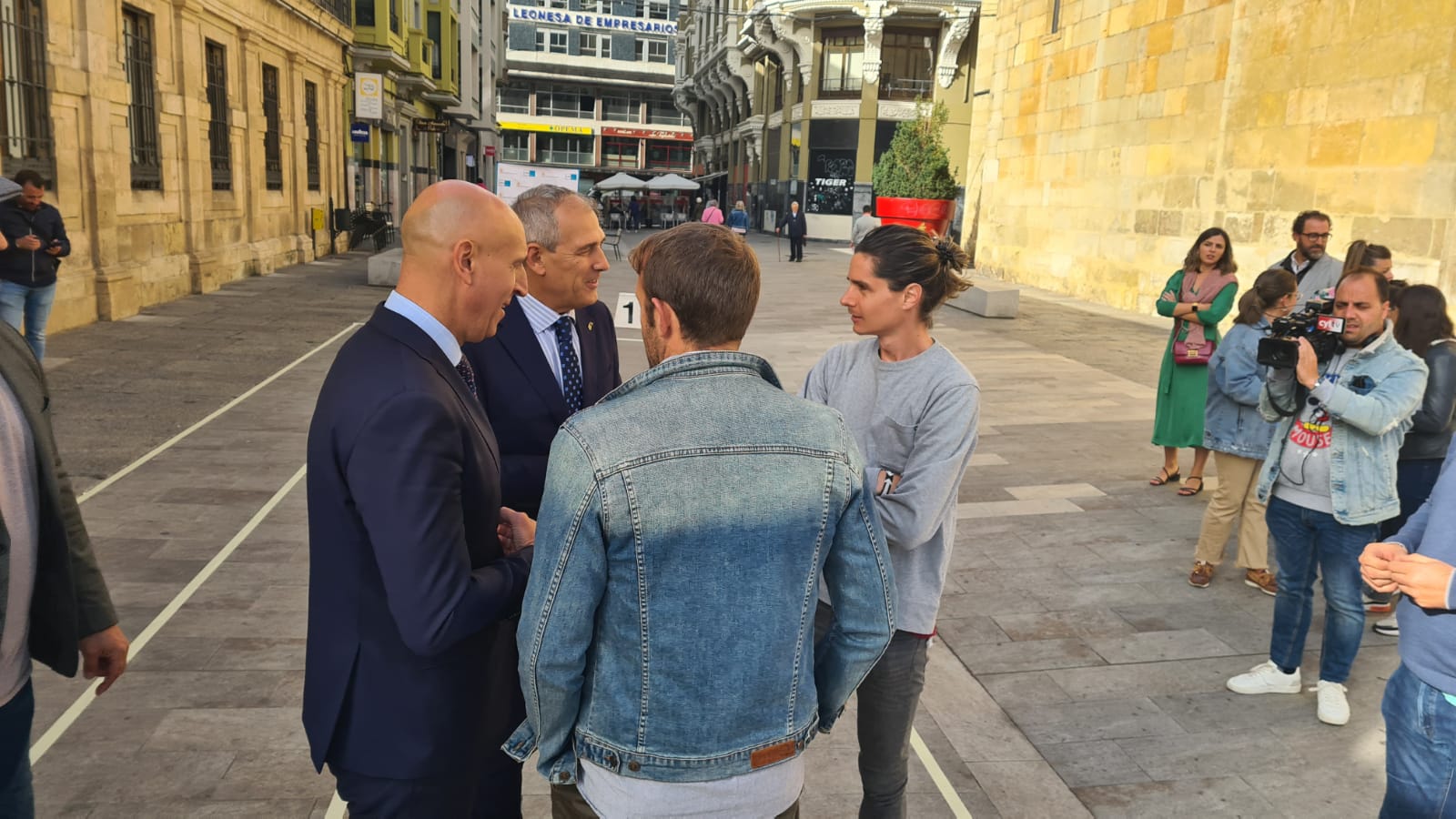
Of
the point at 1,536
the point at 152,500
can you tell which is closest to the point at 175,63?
the point at 152,500

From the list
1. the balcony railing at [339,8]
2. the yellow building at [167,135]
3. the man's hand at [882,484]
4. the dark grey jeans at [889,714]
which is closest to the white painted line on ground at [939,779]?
the dark grey jeans at [889,714]

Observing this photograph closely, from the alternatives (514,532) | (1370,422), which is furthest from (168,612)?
(1370,422)

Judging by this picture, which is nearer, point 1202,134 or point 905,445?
point 905,445

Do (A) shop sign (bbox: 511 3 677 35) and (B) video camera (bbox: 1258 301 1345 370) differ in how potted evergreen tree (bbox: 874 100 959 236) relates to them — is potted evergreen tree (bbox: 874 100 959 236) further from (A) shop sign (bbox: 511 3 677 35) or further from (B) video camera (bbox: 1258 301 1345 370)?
(A) shop sign (bbox: 511 3 677 35)

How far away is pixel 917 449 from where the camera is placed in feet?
9.21

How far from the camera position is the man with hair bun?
274cm

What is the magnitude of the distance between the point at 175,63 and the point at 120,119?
288 centimetres

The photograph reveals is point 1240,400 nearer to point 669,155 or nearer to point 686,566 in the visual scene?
point 686,566

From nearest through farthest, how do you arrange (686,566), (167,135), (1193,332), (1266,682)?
(686,566), (1266,682), (1193,332), (167,135)

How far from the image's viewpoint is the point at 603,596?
5.90 feet

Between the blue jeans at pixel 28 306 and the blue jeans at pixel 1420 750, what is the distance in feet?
33.8

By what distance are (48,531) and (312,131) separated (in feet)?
79.3

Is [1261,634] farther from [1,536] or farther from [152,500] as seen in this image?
[152,500]

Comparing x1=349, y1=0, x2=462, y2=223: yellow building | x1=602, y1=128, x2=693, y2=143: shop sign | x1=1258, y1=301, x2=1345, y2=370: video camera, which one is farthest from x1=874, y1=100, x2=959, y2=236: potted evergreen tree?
x1=602, y1=128, x2=693, y2=143: shop sign
